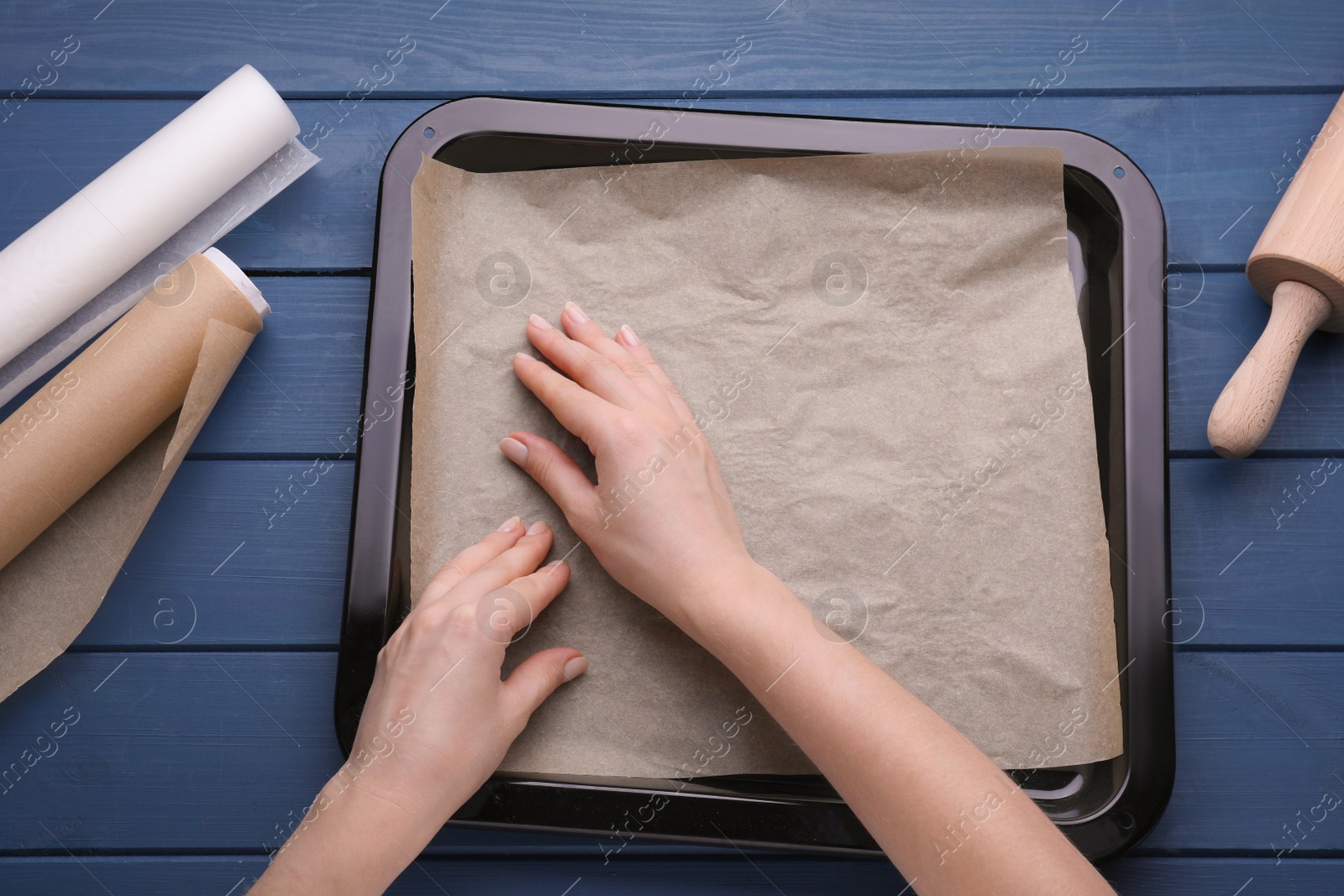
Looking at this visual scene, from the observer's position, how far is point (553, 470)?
0.52 m

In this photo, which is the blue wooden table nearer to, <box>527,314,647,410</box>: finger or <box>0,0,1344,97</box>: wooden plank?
<box>0,0,1344,97</box>: wooden plank

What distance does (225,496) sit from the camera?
60 centimetres

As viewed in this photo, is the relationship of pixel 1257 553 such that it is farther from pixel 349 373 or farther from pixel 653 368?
pixel 349 373

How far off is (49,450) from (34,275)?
0.13 m

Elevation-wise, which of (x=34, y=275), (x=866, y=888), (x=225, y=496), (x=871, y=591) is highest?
(x=34, y=275)

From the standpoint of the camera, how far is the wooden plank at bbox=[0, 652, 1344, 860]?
574 millimetres

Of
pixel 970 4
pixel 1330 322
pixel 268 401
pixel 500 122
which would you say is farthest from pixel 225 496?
pixel 1330 322

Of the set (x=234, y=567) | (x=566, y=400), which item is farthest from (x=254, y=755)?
(x=566, y=400)

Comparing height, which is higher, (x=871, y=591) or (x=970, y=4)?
(x=970, y=4)

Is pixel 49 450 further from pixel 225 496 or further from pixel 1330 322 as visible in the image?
pixel 1330 322

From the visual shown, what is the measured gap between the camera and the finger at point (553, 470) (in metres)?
0.52

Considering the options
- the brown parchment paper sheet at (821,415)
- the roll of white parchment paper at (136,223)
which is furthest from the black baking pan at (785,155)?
the roll of white parchment paper at (136,223)

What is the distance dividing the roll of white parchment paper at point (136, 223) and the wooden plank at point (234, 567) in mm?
136

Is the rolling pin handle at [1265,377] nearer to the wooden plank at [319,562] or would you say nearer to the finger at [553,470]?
the wooden plank at [319,562]
